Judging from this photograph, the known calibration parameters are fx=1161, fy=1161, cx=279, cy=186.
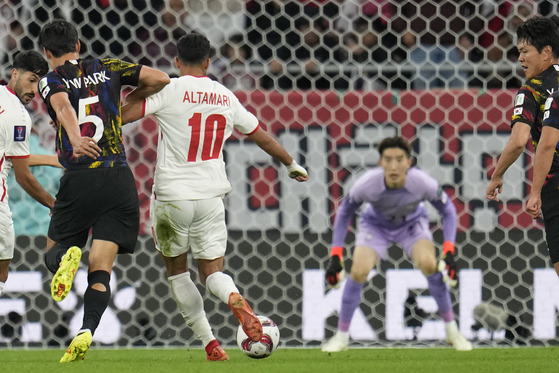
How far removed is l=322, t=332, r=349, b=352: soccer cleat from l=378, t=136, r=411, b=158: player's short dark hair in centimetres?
114

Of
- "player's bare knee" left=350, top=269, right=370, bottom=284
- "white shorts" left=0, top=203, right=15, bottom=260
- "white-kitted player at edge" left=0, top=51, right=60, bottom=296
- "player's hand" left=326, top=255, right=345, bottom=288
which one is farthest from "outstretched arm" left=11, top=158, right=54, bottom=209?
"player's bare knee" left=350, top=269, right=370, bottom=284

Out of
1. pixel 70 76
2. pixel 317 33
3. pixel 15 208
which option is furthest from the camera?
pixel 317 33

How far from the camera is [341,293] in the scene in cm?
741

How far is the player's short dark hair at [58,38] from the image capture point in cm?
520

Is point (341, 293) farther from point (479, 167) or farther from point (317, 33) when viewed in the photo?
point (317, 33)

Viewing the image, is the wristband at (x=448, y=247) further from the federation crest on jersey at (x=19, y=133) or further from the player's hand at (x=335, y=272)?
the federation crest on jersey at (x=19, y=133)

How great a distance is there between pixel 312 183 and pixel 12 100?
2204mm

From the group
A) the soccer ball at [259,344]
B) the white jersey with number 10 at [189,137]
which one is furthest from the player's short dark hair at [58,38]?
the soccer ball at [259,344]

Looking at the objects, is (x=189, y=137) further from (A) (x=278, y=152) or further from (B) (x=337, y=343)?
(B) (x=337, y=343)

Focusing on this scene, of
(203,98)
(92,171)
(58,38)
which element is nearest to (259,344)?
(92,171)

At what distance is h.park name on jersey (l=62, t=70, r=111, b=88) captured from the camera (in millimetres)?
5152

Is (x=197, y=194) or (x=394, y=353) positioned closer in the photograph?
(x=197, y=194)

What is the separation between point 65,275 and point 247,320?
826 mm

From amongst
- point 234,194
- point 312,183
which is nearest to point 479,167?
point 312,183
